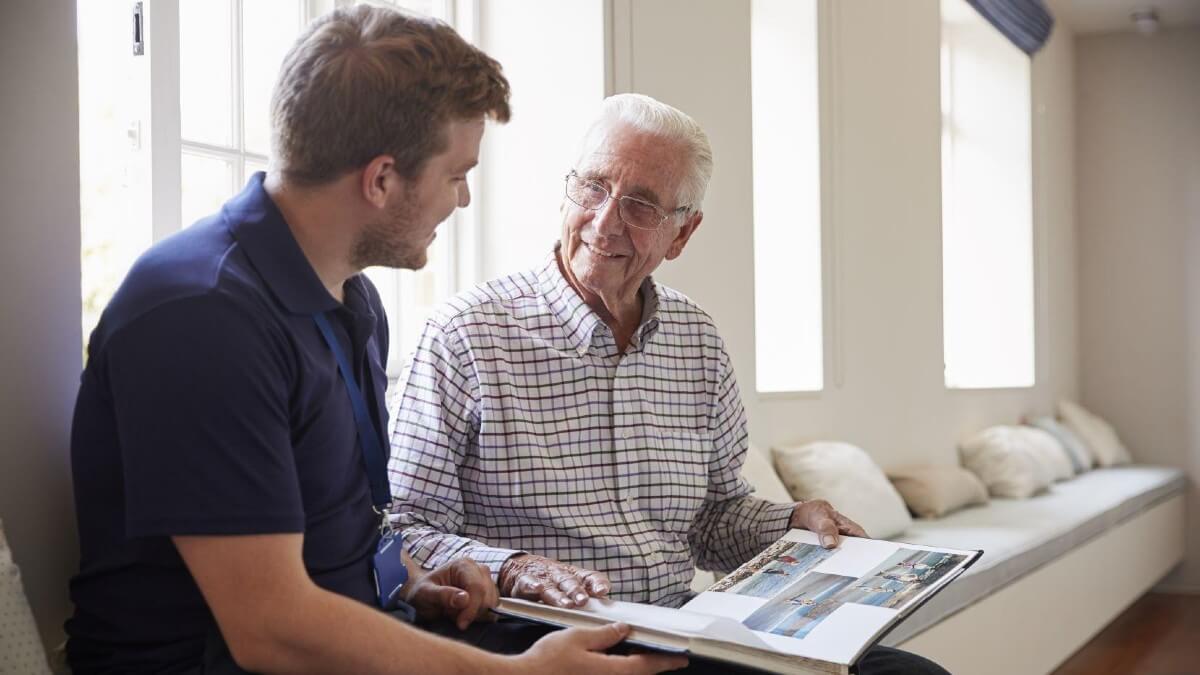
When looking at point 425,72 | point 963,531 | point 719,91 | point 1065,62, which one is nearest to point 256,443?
point 425,72

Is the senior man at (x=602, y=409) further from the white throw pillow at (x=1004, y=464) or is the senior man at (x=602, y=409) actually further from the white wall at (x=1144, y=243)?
the white wall at (x=1144, y=243)

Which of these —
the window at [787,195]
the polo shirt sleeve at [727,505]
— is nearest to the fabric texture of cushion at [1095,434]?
the window at [787,195]

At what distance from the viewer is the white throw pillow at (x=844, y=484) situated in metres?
3.77

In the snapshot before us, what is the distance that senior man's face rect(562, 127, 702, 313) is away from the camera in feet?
6.74

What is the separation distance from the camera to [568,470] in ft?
6.43

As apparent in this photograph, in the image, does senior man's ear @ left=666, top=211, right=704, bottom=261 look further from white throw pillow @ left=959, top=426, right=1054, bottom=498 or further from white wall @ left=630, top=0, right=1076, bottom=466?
white throw pillow @ left=959, top=426, right=1054, bottom=498

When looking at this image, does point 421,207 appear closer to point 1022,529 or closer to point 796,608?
point 796,608

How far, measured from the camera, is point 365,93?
1295 millimetres

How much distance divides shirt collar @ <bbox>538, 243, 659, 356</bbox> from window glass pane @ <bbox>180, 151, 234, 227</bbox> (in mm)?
683

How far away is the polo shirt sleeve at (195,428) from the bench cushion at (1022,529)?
7.25 ft

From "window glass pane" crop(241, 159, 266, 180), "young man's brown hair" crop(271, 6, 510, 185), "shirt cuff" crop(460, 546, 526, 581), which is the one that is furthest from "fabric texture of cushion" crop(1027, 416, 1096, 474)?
"young man's brown hair" crop(271, 6, 510, 185)

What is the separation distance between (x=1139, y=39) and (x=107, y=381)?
7080 mm

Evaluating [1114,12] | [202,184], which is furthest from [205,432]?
[1114,12]

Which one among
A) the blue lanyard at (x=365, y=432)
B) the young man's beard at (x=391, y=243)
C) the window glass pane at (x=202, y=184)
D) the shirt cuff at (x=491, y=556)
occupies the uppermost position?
the window glass pane at (x=202, y=184)
